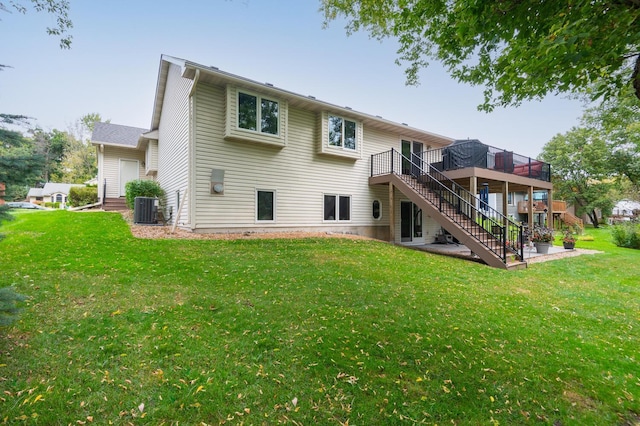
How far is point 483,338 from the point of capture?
3650 mm

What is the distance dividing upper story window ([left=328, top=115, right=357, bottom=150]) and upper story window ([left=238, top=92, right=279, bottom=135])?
2667 mm

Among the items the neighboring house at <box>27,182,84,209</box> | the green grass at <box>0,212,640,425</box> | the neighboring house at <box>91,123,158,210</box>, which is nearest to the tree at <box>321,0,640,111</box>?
the green grass at <box>0,212,640,425</box>

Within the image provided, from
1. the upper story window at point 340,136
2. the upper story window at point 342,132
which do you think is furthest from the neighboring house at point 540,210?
the upper story window at point 342,132

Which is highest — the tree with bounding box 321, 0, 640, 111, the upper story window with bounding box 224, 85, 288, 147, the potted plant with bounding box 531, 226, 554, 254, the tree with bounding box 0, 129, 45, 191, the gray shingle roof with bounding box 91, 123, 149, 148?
the gray shingle roof with bounding box 91, 123, 149, 148

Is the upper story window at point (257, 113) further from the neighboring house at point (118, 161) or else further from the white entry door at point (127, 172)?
the white entry door at point (127, 172)

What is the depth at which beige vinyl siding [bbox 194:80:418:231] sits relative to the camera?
31.3ft

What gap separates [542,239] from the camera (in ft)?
39.2

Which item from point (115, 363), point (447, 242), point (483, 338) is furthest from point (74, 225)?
point (447, 242)

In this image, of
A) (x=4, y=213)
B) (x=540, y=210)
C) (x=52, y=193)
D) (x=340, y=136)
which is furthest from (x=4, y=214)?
(x=52, y=193)

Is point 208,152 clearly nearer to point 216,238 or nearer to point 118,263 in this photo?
point 216,238

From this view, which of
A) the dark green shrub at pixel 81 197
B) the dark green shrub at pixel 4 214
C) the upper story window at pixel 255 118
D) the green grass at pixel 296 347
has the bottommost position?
the green grass at pixel 296 347

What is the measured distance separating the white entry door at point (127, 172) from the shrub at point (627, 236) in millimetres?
28105

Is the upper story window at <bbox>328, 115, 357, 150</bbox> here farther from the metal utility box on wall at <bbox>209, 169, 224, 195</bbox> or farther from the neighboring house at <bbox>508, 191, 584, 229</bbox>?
the neighboring house at <bbox>508, 191, 584, 229</bbox>

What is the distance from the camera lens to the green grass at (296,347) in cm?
233
